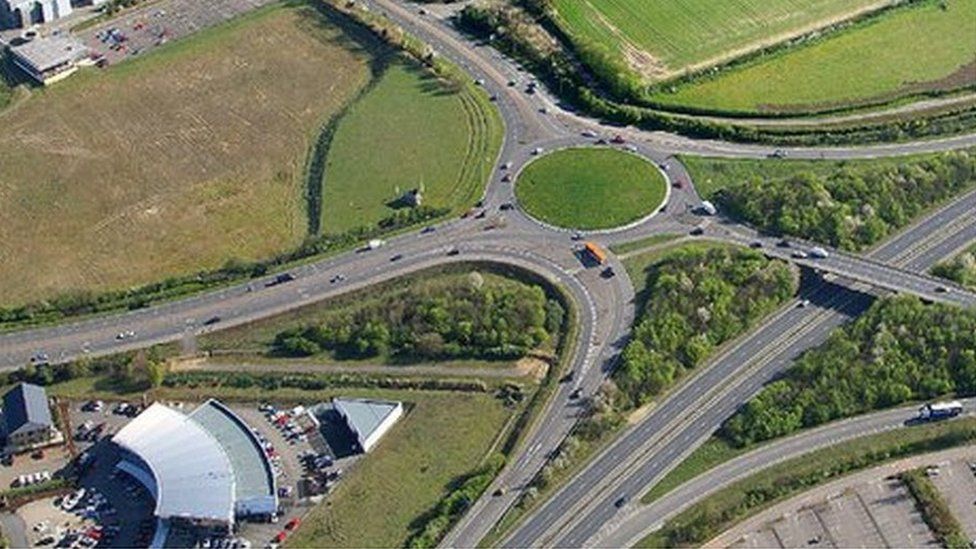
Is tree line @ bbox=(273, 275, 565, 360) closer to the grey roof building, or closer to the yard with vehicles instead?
the grey roof building

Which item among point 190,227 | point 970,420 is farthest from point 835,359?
point 190,227

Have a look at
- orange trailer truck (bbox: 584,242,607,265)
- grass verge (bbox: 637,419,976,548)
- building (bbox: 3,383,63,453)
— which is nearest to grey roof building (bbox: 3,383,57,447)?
building (bbox: 3,383,63,453)

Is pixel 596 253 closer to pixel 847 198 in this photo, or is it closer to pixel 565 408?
pixel 565 408

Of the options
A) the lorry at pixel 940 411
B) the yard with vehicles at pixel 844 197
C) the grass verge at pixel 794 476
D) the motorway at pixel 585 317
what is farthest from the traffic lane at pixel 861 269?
the grass verge at pixel 794 476

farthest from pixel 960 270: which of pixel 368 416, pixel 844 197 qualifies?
pixel 368 416

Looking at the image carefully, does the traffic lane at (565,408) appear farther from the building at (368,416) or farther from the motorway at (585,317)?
the building at (368,416)

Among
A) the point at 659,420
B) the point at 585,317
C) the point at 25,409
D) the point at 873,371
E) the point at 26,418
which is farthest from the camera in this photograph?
the point at 585,317

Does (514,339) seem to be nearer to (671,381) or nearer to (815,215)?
(671,381)
